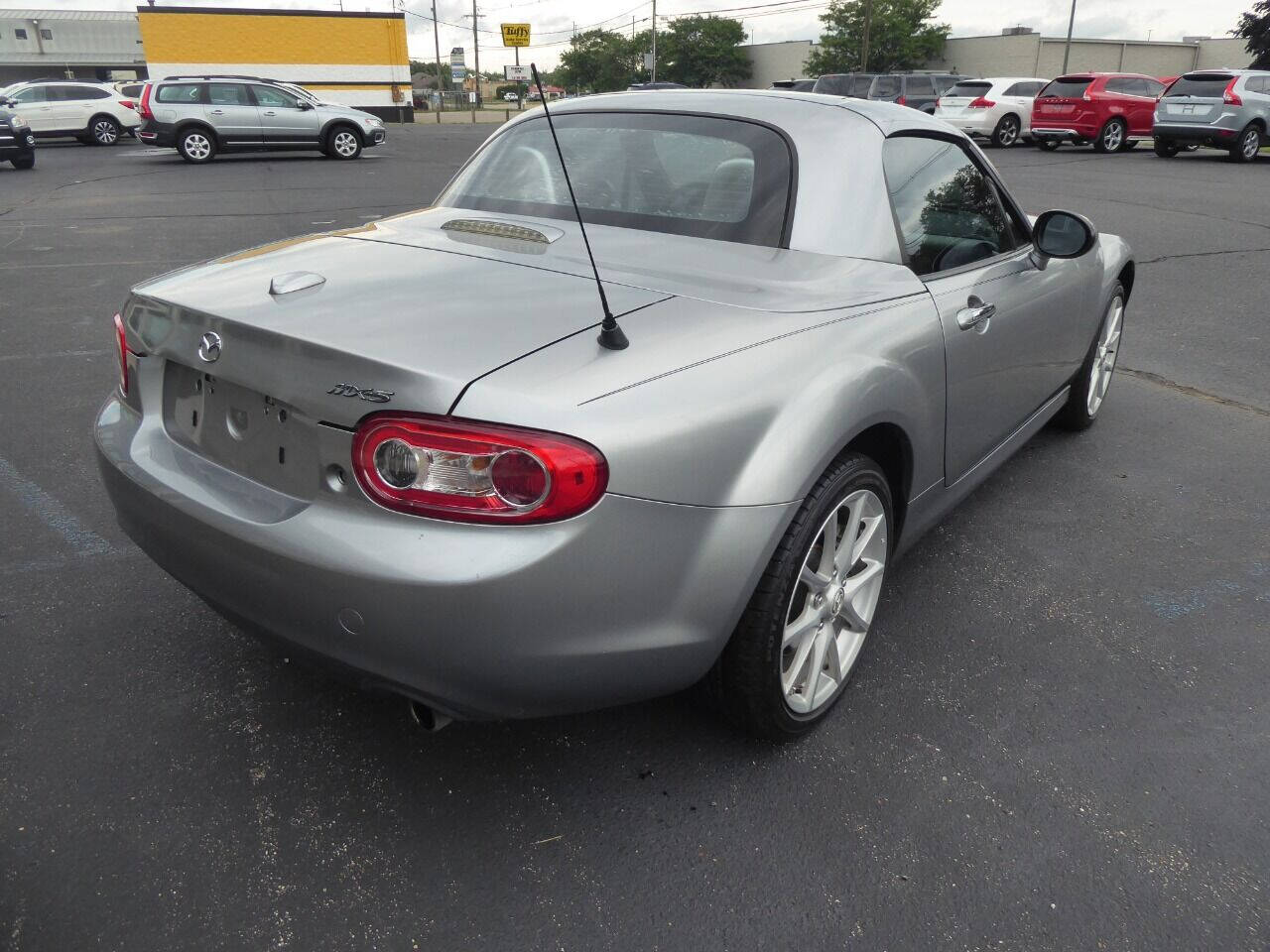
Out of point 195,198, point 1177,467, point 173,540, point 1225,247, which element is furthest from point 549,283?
point 195,198

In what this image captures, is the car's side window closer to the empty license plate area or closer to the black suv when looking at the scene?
the empty license plate area

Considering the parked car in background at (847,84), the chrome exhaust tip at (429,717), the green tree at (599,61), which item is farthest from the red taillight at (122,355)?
the green tree at (599,61)

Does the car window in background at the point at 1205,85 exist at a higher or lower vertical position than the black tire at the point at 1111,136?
higher

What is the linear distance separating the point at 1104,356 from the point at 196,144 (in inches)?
777

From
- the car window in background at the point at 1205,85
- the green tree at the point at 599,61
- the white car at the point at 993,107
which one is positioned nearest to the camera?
the car window in background at the point at 1205,85

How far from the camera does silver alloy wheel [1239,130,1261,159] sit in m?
18.8

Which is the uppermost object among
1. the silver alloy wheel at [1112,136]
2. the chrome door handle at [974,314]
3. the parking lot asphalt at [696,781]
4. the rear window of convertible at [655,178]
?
the silver alloy wheel at [1112,136]

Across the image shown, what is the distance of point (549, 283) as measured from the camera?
2.19 m

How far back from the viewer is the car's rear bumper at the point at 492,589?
172 centimetres

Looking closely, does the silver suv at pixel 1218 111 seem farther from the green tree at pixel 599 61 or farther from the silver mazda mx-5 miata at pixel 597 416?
the green tree at pixel 599 61

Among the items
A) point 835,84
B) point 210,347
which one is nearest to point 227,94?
point 835,84

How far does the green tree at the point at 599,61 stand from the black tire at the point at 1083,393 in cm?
9920

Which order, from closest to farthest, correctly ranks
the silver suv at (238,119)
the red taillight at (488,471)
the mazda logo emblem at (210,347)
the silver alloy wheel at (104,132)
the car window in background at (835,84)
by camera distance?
the red taillight at (488,471) < the mazda logo emblem at (210,347) < the silver suv at (238,119) < the car window in background at (835,84) < the silver alloy wheel at (104,132)

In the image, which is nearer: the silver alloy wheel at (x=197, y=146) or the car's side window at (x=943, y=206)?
the car's side window at (x=943, y=206)
